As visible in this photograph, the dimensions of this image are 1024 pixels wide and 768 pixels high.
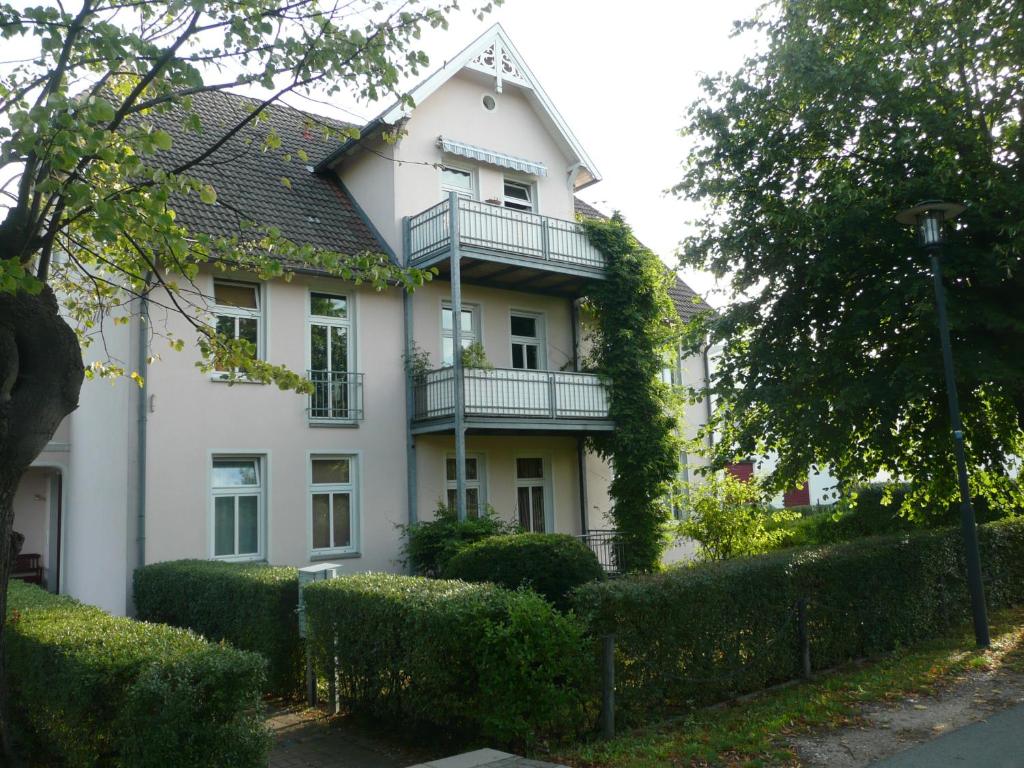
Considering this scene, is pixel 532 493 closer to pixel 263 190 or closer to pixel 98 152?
pixel 263 190

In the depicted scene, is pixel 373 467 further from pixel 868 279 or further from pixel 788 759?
pixel 788 759

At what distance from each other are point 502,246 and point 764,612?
10126 mm

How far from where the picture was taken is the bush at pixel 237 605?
955cm

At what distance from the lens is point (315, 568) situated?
943 centimetres

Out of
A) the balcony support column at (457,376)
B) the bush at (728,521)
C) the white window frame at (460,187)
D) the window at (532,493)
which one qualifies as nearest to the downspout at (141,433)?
the balcony support column at (457,376)

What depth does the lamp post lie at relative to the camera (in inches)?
406

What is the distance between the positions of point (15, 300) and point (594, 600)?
5.45 m

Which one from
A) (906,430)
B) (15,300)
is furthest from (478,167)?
(15,300)

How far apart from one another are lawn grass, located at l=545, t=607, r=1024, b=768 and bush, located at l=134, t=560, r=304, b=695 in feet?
12.6

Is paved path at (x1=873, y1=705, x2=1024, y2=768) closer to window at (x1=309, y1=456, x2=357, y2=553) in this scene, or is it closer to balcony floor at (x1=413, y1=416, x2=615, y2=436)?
balcony floor at (x1=413, y1=416, x2=615, y2=436)

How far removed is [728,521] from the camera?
15789mm

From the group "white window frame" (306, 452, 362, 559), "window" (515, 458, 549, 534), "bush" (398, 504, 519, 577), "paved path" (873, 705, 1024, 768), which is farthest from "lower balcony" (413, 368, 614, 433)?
"paved path" (873, 705, 1024, 768)

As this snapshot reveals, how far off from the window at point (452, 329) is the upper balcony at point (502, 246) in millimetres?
710

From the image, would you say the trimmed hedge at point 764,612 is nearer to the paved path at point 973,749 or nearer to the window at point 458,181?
the paved path at point 973,749
